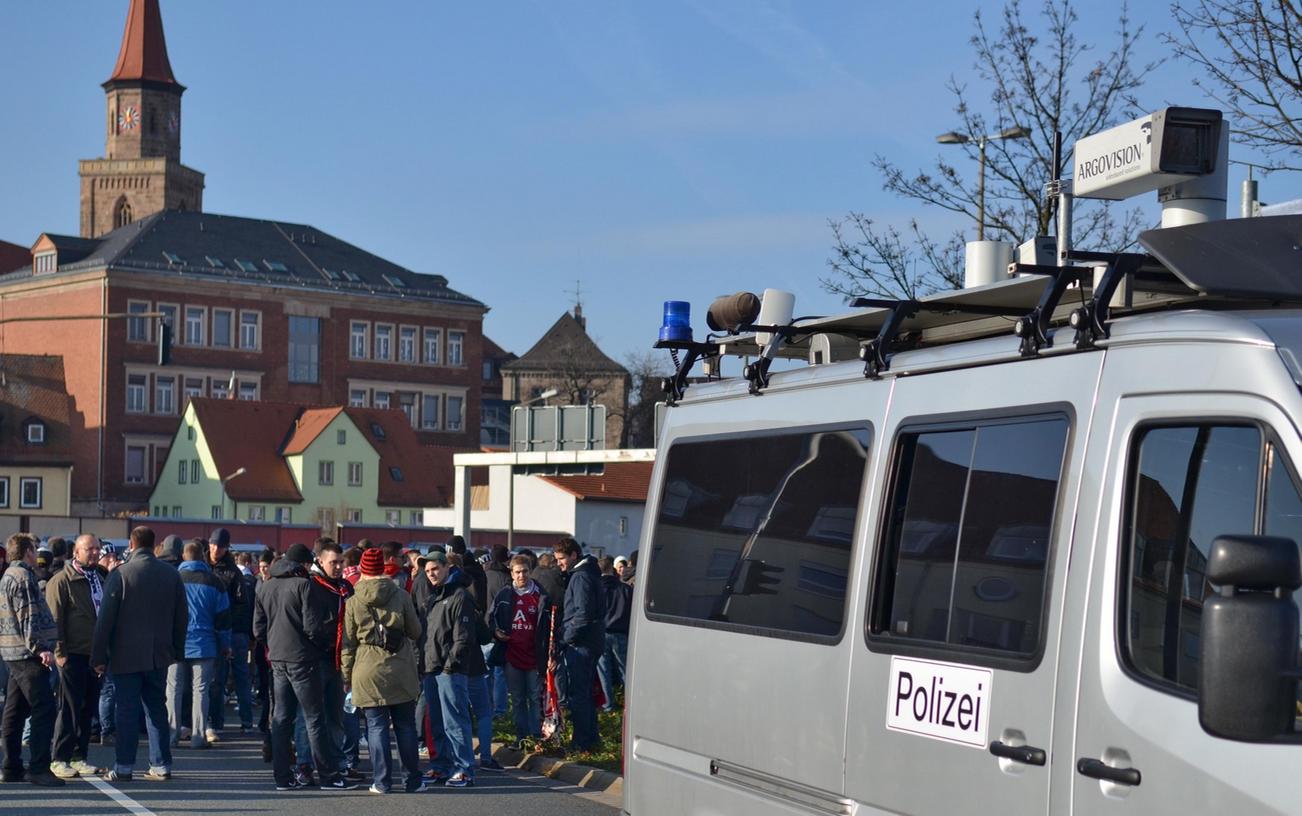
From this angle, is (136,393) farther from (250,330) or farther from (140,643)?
(140,643)

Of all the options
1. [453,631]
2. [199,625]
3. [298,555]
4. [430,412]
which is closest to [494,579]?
[199,625]

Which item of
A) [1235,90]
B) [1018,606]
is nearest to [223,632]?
[1235,90]

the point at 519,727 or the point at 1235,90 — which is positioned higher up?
the point at 1235,90

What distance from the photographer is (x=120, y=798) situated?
13.1 meters

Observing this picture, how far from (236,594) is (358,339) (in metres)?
91.6

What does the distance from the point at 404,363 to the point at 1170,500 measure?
107m

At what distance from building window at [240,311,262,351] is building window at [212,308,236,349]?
61 centimetres

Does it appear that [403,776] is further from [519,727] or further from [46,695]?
[46,695]

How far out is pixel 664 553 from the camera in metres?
7.53

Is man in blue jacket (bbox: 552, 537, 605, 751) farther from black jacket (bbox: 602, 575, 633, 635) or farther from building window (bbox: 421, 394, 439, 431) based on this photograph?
building window (bbox: 421, 394, 439, 431)

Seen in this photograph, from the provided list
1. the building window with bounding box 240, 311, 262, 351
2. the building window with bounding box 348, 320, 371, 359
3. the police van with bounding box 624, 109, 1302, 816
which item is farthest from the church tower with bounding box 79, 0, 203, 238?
the police van with bounding box 624, 109, 1302, 816

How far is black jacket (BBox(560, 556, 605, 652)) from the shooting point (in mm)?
15656

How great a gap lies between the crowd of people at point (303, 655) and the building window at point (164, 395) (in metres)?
86.2

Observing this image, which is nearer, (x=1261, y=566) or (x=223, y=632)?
(x=1261, y=566)
